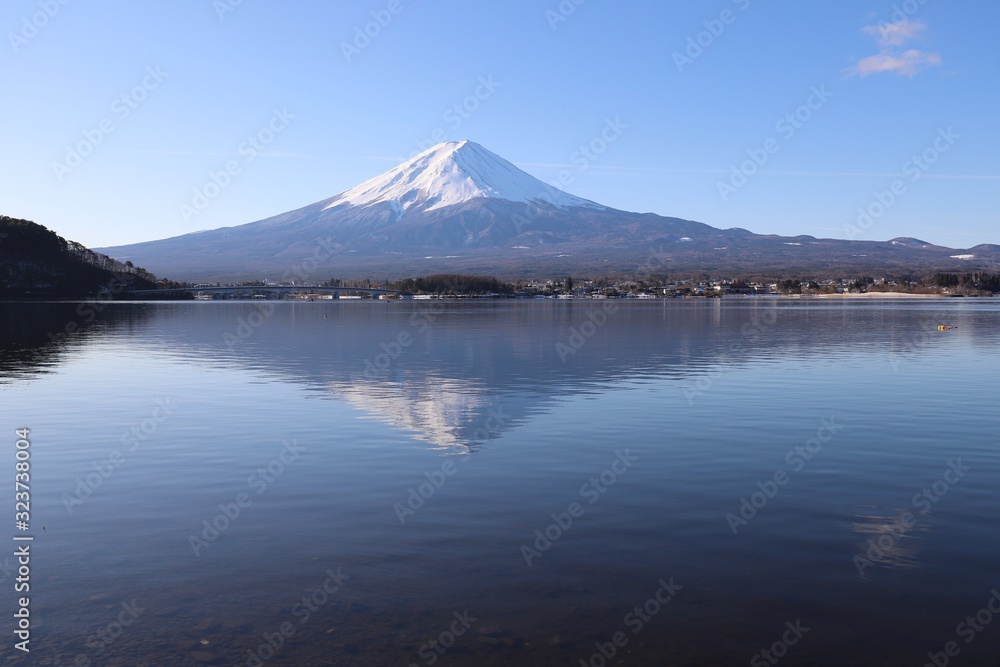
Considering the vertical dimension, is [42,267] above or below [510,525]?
above

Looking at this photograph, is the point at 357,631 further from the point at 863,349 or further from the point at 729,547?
the point at 863,349

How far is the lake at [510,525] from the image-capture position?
7.65 metres

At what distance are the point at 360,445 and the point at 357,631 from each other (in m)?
8.75

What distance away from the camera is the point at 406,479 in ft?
44.1

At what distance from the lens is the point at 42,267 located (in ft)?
497

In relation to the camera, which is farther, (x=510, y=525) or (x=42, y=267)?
(x=42, y=267)

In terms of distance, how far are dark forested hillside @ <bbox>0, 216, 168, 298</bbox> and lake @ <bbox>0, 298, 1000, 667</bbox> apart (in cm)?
13387

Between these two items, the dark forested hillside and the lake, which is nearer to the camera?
the lake

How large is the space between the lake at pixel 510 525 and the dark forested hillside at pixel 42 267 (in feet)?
439

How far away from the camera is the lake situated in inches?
301

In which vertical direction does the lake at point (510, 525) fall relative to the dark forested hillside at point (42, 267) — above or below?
below

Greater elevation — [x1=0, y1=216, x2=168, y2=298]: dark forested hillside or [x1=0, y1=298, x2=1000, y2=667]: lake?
[x1=0, y1=216, x2=168, y2=298]: dark forested hillside

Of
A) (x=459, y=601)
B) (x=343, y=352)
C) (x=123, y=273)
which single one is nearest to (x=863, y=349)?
(x=343, y=352)

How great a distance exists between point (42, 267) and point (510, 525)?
533ft
